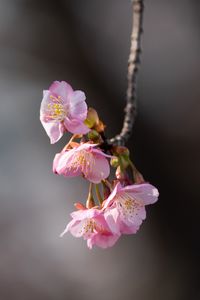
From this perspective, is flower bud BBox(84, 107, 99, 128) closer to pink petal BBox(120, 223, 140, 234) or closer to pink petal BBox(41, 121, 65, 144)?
pink petal BBox(41, 121, 65, 144)

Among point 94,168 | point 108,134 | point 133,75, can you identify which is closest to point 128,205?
point 94,168

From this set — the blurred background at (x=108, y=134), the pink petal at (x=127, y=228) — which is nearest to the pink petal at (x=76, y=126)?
the pink petal at (x=127, y=228)

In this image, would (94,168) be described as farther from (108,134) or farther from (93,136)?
(108,134)
